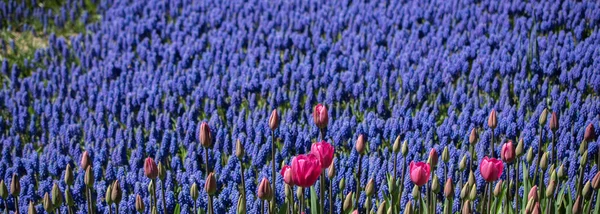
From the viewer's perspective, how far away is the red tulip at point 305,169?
2.80m

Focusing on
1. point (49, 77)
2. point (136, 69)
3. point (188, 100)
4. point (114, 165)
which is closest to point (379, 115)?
point (188, 100)

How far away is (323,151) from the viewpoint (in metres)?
3.00

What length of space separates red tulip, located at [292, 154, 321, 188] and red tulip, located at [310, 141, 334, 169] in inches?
5.7

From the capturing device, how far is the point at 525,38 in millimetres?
5805

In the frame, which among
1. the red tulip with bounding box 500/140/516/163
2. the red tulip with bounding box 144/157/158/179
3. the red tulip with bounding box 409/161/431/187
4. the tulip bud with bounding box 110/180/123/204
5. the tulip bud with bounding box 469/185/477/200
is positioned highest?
the red tulip with bounding box 500/140/516/163

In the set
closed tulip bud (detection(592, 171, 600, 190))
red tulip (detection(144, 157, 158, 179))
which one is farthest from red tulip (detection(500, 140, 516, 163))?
red tulip (detection(144, 157, 158, 179))

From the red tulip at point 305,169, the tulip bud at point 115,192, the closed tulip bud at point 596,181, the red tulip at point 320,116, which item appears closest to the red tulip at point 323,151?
the red tulip at point 305,169

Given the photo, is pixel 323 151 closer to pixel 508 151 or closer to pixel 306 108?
pixel 508 151

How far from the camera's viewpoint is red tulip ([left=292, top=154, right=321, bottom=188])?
280 cm

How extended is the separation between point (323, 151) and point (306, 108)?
197 cm

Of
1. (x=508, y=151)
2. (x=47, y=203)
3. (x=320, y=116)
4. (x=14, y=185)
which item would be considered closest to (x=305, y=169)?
(x=320, y=116)

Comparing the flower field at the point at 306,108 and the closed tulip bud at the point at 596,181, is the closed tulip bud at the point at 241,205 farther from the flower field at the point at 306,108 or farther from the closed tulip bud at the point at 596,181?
the closed tulip bud at the point at 596,181

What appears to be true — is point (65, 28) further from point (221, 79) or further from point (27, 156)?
point (27, 156)

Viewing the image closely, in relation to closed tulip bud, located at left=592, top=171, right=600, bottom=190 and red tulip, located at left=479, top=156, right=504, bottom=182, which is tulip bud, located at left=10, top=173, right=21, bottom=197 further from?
closed tulip bud, located at left=592, top=171, right=600, bottom=190
